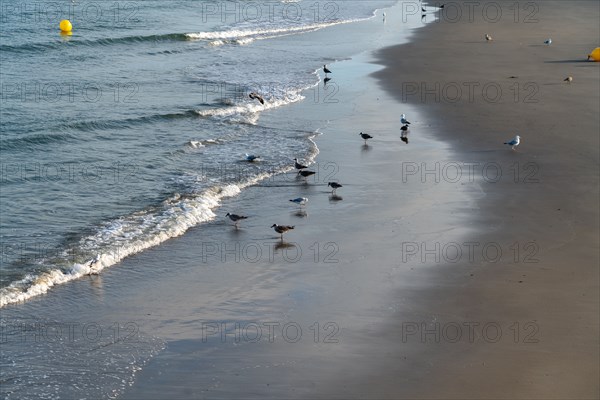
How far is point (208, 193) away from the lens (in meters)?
16.8

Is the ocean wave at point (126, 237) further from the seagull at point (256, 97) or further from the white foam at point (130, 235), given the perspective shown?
the seagull at point (256, 97)

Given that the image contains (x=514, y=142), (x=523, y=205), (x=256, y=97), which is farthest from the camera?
(x=256, y=97)

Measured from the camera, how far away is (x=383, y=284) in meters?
12.4

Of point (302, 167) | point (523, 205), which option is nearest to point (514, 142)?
point (523, 205)

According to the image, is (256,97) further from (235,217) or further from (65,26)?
(65,26)

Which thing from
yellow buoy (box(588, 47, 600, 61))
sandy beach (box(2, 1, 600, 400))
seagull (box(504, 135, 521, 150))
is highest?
yellow buoy (box(588, 47, 600, 61))

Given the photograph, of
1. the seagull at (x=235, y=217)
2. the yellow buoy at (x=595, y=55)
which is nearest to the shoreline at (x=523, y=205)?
the yellow buoy at (x=595, y=55)

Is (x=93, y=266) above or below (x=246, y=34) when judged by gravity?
below

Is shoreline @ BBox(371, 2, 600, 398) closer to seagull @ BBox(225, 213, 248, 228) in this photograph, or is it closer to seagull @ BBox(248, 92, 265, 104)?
seagull @ BBox(248, 92, 265, 104)

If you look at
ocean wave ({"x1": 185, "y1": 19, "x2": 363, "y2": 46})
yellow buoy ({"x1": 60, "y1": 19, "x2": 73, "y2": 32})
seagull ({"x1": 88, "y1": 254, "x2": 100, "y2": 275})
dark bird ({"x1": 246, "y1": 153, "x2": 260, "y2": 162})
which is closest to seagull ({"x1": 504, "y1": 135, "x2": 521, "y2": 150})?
dark bird ({"x1": 246, "y1": 153, "x2": 260, "y2": 162})

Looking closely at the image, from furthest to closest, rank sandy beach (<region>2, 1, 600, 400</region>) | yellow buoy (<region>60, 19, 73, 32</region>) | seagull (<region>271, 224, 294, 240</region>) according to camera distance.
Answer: yellow buoy (<region>60, 19, 73, 32</region>), seagull (<region>271, 224, 294, 240</region>), sandy beach (<region>2, 1, 600, 400</region>)

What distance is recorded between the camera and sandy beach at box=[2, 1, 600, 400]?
10023 mm

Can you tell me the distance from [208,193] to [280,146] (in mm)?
3819

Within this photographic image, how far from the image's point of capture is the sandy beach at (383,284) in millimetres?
10023
